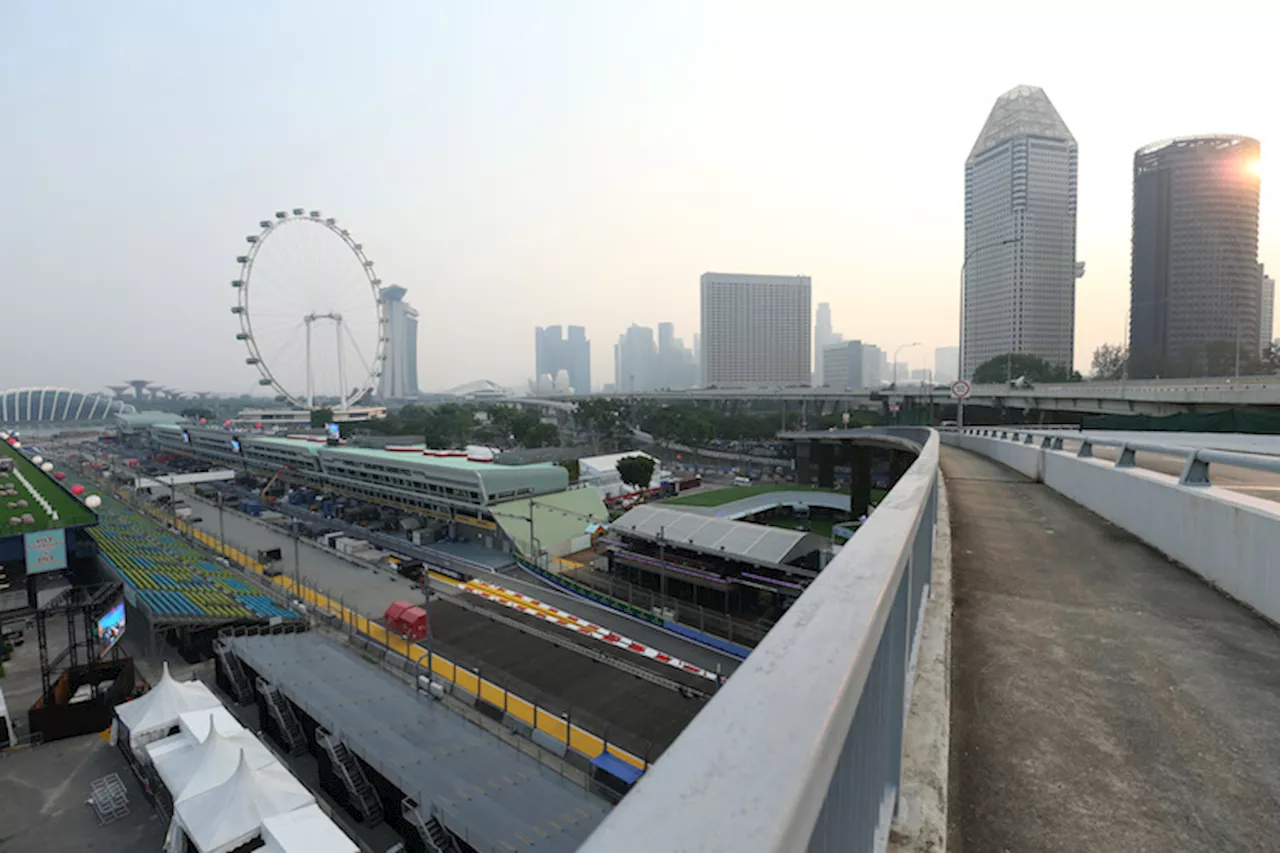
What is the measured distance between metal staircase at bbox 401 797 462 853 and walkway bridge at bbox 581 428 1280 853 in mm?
12733

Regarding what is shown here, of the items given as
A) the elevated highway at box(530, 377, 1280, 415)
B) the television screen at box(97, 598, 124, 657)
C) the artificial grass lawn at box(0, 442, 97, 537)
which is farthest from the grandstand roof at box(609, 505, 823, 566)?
the artificial grass lawn at box(0, 442, 97, 537)

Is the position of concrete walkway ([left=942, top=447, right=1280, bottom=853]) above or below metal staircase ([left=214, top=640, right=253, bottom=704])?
above

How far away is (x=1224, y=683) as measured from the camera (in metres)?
3.03

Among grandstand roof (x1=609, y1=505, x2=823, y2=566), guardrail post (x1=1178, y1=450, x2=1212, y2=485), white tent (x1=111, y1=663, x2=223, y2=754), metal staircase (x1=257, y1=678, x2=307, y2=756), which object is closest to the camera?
guardrail post (x1=1178, y1=450, x2=1212, y2=485)

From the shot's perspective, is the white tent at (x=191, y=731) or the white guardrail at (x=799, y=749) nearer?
the white guardrail at (x=799, y=749)

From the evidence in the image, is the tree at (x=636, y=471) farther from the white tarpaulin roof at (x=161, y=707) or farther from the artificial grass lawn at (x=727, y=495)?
the white tarpaulin roof at (x=161, y=707)

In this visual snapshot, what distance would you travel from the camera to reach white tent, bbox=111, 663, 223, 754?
15.6 meters

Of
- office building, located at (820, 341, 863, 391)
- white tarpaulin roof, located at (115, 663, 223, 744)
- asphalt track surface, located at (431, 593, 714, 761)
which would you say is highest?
office building, located at (820, 341, 863, 391)

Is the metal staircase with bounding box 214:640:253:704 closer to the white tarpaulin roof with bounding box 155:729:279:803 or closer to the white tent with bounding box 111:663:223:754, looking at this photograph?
the white tent with bounding box 111:663:223:754

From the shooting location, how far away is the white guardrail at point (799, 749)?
2.42ft

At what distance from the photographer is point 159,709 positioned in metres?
→ 16.1

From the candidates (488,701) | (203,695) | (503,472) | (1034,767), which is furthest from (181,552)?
(1034,767)

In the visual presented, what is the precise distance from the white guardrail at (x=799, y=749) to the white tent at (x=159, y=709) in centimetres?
2044

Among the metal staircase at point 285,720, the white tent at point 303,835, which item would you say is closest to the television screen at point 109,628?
the metal staircase at point 285,720
